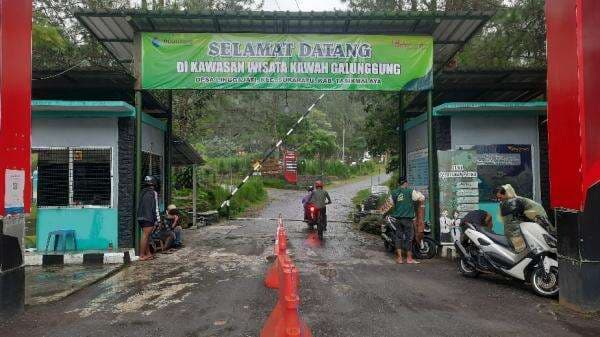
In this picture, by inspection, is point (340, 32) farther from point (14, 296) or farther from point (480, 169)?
point (14, 296)

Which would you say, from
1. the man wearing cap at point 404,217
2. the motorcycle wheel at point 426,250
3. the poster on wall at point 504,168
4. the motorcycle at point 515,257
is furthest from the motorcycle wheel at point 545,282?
the poster on wall at point 504,168

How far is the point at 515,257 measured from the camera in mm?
6816

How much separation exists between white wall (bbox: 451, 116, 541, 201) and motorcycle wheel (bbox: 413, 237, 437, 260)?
7.65 feet

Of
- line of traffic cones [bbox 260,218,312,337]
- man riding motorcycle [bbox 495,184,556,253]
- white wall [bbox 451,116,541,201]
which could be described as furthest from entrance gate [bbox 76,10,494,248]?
line of traffic cones [bbox 260,218,312,337]

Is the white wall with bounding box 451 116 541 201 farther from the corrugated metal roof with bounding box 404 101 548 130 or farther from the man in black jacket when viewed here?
the man in black jacket

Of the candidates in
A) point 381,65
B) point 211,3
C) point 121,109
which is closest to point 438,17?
point 381,65

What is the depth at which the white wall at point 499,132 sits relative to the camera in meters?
10.7

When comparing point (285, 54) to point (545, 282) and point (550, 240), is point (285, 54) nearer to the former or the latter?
point (550, 240)

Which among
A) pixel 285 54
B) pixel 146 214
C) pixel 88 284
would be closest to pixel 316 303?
pixel 88 284

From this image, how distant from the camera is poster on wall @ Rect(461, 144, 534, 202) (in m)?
10.5

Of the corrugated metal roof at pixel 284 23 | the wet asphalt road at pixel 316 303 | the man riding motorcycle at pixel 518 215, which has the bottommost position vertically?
the wet asphalt road at pixel 316 303

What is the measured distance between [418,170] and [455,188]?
218cm

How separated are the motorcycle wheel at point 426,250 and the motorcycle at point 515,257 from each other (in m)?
1.70

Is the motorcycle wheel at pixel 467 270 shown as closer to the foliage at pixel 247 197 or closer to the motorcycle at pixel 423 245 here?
the motorcycle at pixel 423 245
